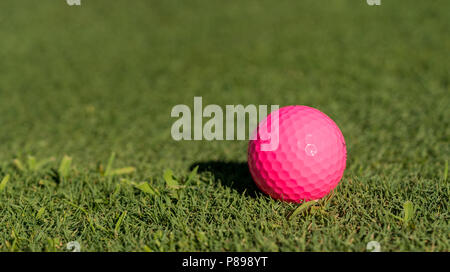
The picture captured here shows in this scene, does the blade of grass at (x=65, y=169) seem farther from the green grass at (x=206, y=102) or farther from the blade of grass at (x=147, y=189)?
the blade of grass at (x=147, y=189)

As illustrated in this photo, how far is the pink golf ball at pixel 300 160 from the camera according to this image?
232cm

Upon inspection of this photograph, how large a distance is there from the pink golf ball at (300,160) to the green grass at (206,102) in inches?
4.4

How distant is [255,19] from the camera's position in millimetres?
7504

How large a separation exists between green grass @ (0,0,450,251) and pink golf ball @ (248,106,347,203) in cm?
11

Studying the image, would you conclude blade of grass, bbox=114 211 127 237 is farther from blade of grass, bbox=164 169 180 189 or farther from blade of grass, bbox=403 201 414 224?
blade of grass, bbox=403 201 414 224

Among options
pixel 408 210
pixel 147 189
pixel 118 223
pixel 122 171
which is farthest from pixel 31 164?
pixel 408 210

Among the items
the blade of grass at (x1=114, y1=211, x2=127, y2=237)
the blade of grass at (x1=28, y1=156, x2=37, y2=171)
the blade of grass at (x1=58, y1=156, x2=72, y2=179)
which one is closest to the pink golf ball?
the blade of grass at (x1=114, y1=211, x2=127, y2=237)

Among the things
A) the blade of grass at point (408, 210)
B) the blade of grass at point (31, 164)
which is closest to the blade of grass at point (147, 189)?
the blade of grass at point (31, 164)

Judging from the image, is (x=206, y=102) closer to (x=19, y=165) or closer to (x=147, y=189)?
(x=19, y=165)

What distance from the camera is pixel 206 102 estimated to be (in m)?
4.73
